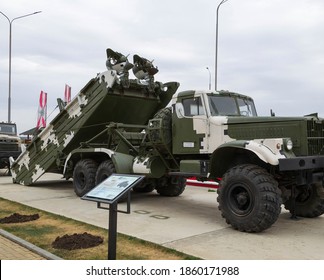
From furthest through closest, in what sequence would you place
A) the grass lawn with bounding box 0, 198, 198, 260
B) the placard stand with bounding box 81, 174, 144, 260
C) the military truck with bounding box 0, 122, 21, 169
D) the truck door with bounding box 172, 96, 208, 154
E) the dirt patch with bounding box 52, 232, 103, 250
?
1. the military truck with bounding box 0, 122, 21, 169
2. the truck door with bounding box 172, 96, 208, 154
3. the dirt patch with bounding box 52, 232, 103, 250
4. the grass lawn with bounding box 0, 198, 198, 260
5. the placard stand with bounding box 81, 174, 144, 260

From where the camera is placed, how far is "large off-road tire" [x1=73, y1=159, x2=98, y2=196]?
978 cm

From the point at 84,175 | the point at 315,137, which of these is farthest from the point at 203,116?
the point at 84,175

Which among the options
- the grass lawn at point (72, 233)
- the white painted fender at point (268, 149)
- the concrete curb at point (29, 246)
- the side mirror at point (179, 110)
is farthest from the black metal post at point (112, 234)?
the side mirror at point (179, 110)

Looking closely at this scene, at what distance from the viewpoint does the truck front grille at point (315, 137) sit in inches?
247

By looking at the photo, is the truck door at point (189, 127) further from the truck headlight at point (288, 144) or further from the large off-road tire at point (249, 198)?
the truck headlight at point (288, 144)

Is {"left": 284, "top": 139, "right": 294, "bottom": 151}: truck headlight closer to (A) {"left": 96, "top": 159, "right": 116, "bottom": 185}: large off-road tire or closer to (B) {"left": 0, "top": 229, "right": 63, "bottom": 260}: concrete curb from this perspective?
(B) {"left": 0, "top": 229, "right": 63, "bottom": 260}: concrete curb

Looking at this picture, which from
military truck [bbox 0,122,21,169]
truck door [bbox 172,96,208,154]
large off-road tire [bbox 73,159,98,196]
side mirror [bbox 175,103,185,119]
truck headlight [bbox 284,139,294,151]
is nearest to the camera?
truck headlight [bbox 284,139,294,151]

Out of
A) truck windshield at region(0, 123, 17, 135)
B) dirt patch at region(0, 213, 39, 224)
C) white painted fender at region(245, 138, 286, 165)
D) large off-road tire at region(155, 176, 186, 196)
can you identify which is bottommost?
dirt patch at region(0, 213, 39, 224)

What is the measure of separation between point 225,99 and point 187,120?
85 centimetres

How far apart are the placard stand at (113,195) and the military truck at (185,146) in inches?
90.7

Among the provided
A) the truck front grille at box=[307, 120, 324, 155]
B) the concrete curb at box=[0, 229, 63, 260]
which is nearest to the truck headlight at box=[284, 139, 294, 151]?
the truck front grille at box=[307, 120, 324, 155]

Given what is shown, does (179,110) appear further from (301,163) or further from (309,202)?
(309,202)

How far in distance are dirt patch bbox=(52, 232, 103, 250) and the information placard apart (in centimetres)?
94

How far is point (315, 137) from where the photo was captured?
21.0ft
